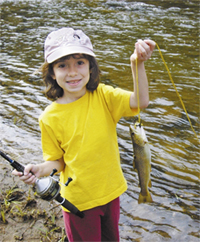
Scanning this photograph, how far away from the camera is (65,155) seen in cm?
243

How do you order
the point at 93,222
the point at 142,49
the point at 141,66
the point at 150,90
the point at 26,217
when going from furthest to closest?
the point at 150,90, the point at 26,217, the point at 93,222, the point at 141,66, the point at 142,49

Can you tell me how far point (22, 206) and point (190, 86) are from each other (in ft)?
16.5

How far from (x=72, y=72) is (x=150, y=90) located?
490 cm

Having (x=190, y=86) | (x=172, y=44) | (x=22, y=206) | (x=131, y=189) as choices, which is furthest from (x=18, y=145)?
(x=172, y=44)

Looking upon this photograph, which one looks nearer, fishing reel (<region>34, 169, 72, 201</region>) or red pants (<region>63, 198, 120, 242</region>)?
fishing reel (<region>34, 169, 72, 201</region>)

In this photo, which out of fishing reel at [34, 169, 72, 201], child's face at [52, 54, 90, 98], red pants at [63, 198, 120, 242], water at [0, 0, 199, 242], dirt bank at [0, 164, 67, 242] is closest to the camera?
fishing reel at [34, 169, 72, 201]

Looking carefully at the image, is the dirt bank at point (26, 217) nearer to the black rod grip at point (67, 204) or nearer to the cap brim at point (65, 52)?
the black rod grip at point (67, 204)

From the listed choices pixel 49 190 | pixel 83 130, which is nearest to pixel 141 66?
pixel 83 130

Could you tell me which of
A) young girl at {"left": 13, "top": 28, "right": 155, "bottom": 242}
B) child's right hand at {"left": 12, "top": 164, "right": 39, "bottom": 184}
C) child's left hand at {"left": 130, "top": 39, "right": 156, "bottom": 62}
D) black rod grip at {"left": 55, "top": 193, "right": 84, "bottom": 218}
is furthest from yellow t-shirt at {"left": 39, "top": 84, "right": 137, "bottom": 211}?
child's left hand at {"left": 130, "top": 39, "right": 156, "bottom": 62}

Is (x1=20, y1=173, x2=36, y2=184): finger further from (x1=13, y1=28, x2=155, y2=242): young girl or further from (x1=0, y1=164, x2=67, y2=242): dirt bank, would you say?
(x1=0, y1=164, x2=67, y2=242): dirt bank

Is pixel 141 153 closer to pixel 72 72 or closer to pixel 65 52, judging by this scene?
pixel 72 72

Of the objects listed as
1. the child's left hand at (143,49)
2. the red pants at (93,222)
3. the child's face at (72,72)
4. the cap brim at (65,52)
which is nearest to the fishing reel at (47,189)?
the red pants at (93,222)

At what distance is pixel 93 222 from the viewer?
2.42 m

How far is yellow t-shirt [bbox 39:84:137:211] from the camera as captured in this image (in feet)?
7.64
